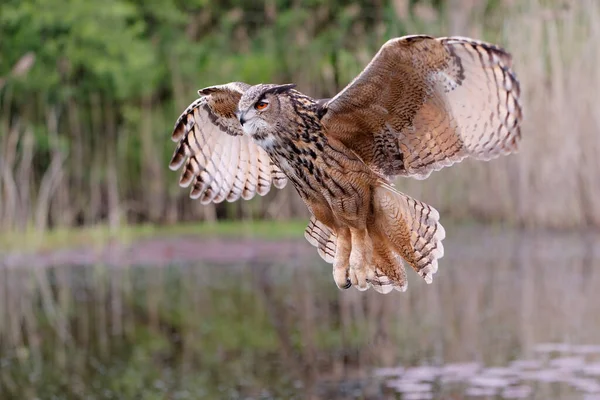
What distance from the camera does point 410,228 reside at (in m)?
3.90

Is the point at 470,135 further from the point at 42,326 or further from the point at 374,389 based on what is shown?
the point at 42,326

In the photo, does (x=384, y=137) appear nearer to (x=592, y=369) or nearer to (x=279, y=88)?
(x=279, y=88)

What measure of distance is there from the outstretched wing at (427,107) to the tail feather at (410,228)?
12 cm

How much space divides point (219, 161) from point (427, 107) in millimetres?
935

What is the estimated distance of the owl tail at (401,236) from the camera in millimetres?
3855

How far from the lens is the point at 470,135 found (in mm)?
3732

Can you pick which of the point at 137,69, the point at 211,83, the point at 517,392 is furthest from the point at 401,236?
the point at 211,83

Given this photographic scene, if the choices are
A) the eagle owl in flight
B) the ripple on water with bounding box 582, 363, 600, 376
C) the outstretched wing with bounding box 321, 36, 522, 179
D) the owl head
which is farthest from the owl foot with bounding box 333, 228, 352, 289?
the ripple on water with bounding box 582, 363, 600, 376

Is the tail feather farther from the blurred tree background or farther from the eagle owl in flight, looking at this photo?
the blurred tree background

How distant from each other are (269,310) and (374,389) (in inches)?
100.0

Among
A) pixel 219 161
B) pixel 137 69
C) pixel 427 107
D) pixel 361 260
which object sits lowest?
pixel 361 260

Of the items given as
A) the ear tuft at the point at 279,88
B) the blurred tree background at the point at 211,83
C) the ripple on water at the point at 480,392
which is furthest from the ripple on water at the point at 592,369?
the blurred tree background at the point at 211,83

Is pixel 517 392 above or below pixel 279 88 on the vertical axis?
below

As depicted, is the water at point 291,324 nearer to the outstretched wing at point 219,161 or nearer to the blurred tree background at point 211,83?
the blurred tree background at point 211,83
